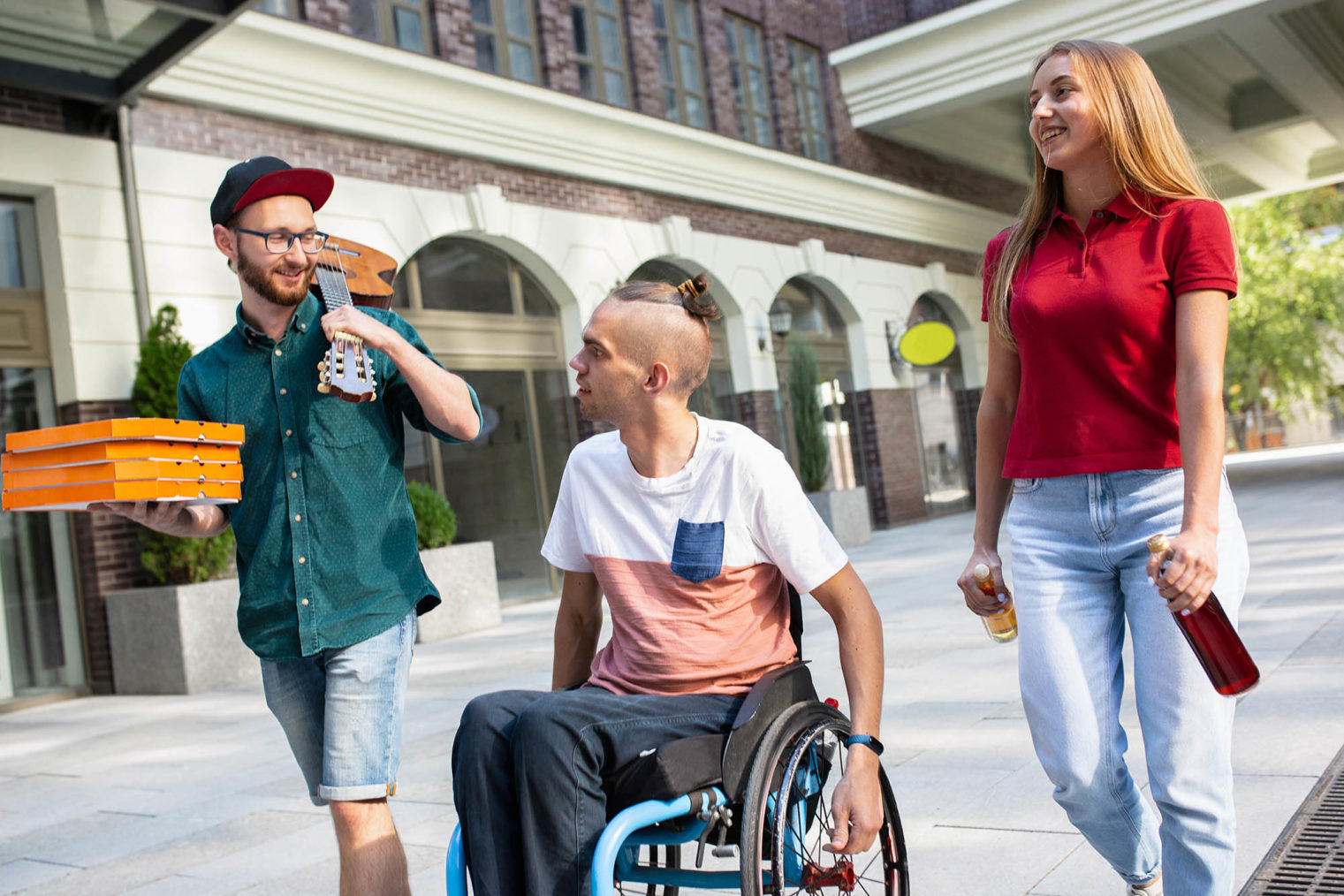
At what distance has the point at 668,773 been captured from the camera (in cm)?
198

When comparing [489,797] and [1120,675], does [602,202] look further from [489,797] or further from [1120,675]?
[489,797]

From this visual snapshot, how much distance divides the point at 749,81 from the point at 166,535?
35.9 feet

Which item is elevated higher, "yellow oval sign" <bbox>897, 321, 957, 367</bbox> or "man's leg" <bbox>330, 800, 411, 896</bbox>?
"yellow oval sign" <bbox>897, 321, 957, 367</bbox>

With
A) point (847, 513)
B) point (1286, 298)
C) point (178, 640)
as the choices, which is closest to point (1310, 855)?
point (178, 640)

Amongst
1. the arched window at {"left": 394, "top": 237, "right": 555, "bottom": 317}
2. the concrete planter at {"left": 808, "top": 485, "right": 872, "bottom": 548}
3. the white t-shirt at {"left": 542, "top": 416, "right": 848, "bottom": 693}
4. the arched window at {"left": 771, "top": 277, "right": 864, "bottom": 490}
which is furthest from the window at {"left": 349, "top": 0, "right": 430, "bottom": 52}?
the white t-shirt at {"left": 542, "top": 416, "right": 848, "bottom": 693}

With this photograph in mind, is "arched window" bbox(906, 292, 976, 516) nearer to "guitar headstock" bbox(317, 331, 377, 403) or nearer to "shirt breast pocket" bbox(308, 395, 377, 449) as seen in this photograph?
"shirt breast pocket" bbox(308, 395, 377, 449)

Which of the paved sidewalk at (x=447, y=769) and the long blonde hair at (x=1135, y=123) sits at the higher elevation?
the long blonde hair at (x=1135, y=123)

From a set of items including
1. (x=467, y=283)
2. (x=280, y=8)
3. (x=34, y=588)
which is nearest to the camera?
(x=34, y=588)

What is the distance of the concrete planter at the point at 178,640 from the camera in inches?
319

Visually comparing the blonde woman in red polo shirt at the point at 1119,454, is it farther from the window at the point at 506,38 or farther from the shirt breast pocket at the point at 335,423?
the window at the point at 506,38

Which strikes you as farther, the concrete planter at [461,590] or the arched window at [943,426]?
the arched window at [943,426]

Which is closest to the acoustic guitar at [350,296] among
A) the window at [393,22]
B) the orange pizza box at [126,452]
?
the orange pizza box at [126,452]

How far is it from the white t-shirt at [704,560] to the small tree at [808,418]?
1290cm

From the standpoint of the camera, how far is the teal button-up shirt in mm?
2400
